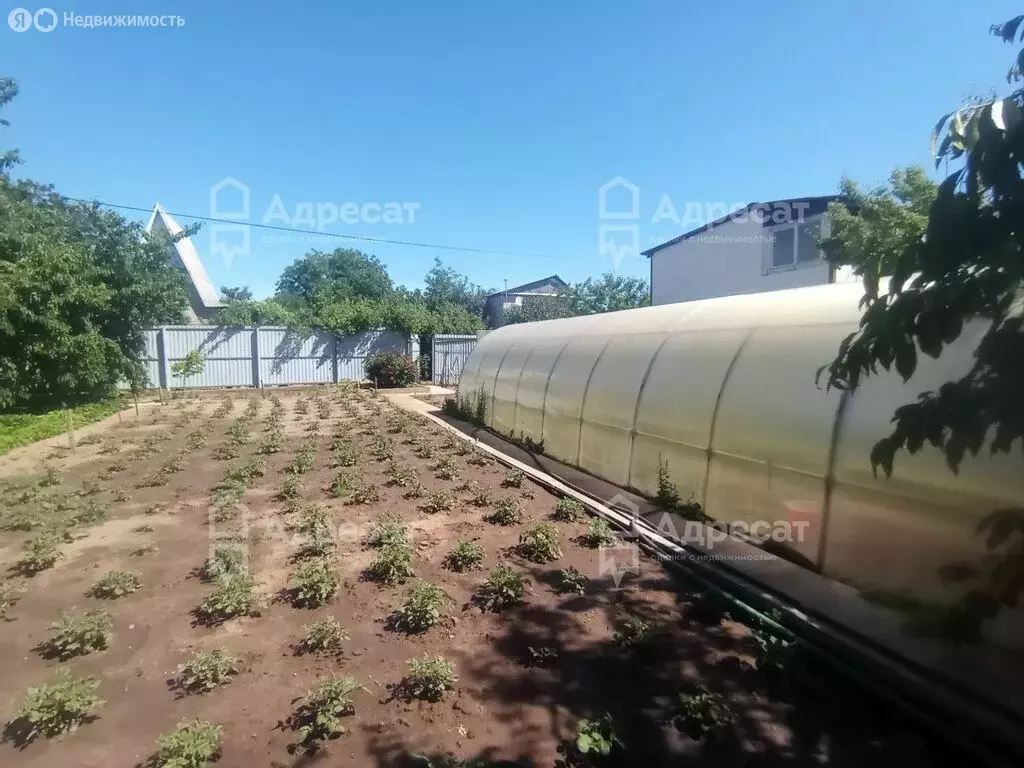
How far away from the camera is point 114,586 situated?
427cm

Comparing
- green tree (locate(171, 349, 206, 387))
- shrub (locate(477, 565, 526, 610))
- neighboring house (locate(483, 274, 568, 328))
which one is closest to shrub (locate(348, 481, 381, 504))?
shrub (locate(477, 565, 526, 610))

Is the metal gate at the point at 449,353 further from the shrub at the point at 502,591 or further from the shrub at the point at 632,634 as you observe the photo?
the shrub at the point at 632,634

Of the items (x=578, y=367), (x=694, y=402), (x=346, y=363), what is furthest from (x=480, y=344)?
(x=346, y=363)

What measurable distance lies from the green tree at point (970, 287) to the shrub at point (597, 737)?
187 cm

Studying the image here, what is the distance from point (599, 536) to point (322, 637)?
268 centimetres

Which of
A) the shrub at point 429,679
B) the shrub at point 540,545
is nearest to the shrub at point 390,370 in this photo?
the shrub at point 540,545

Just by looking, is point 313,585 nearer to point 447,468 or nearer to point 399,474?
point 399,474

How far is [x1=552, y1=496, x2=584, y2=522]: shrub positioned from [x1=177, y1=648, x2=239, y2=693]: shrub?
3461mm

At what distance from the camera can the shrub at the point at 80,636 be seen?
351 centimetres

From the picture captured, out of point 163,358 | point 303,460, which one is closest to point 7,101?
point 163,358

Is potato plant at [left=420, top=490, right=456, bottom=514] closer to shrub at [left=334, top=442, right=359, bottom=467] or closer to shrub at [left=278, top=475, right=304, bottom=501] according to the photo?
shrub at [left=278, top=475, right=304, bottom=501]

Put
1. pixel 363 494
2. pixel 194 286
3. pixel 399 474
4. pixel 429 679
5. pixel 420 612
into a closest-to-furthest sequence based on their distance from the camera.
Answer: pixel 429 679 → pixel 420 612 → pixel 363 494 → pixel 399 474 → pixel 194 286

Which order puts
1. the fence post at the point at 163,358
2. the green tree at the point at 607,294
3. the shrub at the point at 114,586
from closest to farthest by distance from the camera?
the shrub at the point at 114,586
the fence post at the point at 163,358
the green tree at the point at 607,294

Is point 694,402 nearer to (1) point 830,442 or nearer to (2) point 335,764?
(1) point 830,442
